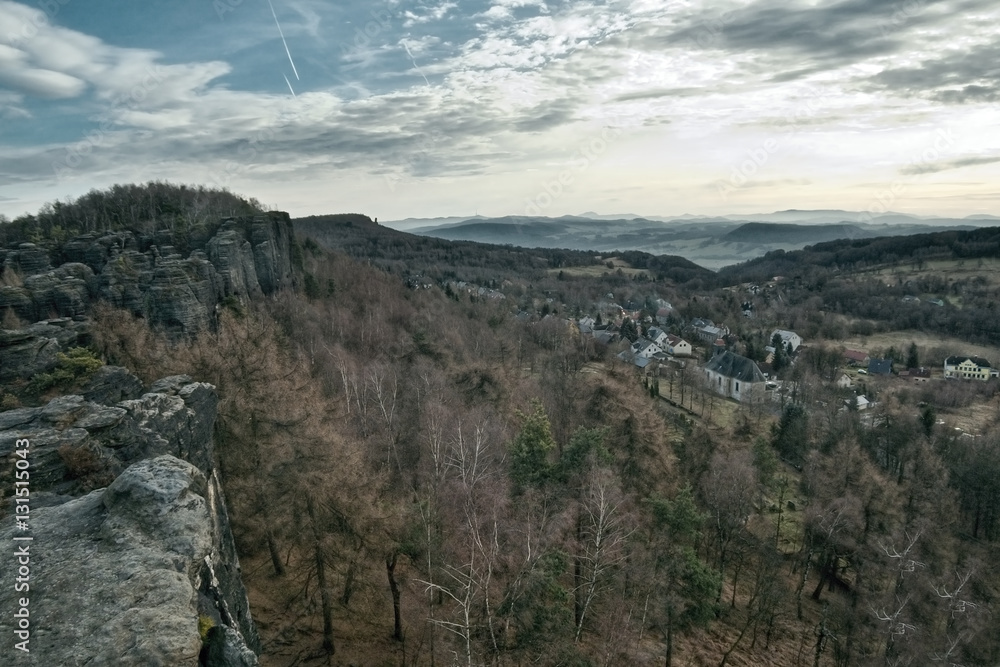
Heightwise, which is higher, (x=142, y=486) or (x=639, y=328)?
(x=142, y=486)

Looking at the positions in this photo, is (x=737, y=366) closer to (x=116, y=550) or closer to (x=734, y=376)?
(x=734, y=376)

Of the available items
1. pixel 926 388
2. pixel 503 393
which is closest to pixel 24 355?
pixel 503 393

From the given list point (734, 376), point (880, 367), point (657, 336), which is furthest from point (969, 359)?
point (657, 336)

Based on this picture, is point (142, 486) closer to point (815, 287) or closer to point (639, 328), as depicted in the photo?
point (639, 328)

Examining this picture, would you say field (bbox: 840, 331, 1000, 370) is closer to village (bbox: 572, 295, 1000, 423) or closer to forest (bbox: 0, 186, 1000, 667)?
village (bbox: 572, 295, 1000, 423)

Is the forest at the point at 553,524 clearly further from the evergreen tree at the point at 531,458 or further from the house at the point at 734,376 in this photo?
the house at the point at 734,376
